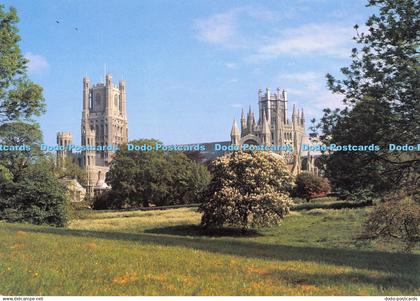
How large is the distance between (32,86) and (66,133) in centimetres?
3722

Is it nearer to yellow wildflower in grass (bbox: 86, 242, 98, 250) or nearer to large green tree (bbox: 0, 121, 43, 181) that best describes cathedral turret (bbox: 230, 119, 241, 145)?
large green tree (bbox: 0, 121, 43, 181)

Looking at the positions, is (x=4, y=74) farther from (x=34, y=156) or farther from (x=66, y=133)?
(x=66, y=133)

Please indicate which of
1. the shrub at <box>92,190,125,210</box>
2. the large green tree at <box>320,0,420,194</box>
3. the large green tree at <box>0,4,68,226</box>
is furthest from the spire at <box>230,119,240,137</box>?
the large green tree at <box>320,0,420,194</box>

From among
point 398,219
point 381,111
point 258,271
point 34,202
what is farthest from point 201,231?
point 258,271

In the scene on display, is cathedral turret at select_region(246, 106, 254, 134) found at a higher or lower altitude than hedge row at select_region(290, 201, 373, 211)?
higher

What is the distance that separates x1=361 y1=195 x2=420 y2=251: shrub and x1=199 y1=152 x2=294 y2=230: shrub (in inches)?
Answer: 510

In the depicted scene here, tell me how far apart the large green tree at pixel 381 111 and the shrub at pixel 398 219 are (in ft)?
17.3

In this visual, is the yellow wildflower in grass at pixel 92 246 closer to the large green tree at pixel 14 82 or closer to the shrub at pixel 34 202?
the large green tree at pixel 14 82

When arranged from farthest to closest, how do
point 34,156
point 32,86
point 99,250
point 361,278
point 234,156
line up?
point 234,156 → point 34,156 → point 32,86 → point 99,250 → point 361,278

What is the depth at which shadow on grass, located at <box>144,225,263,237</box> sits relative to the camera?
3653 centimetres

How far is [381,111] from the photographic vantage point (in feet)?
54.9

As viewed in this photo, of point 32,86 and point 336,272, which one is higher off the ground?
point 32,86

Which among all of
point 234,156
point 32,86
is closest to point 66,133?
point 234,156

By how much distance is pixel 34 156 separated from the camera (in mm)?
37906
